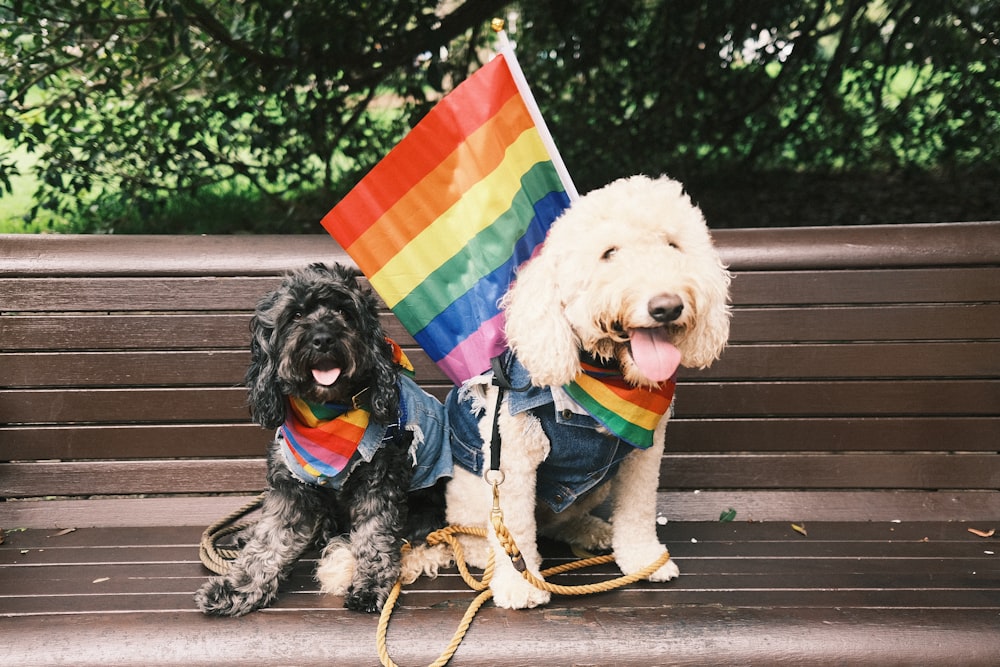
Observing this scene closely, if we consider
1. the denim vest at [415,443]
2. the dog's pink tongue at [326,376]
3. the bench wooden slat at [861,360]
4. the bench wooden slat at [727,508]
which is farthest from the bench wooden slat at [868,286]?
the dog's pink tongue at [326,376]

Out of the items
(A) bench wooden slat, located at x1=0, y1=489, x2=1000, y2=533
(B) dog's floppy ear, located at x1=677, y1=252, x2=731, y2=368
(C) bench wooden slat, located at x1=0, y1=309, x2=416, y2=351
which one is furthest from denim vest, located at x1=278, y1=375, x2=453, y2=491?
(B) dog's floppy ear, located at x1=677, y1=252, x2=731, y2=368

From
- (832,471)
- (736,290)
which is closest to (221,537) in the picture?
(736,290)

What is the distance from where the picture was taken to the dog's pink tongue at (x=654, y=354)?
1999 millimetres

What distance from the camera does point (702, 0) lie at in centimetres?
506

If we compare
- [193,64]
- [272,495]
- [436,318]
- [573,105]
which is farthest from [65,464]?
[573,105]

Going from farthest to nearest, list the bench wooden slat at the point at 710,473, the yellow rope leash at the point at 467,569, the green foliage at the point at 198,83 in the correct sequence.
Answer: the green foliage at the point at 198,83 < the bench wooden slat at the point at 710,473 < the yellow rope leash at the point at 467,569

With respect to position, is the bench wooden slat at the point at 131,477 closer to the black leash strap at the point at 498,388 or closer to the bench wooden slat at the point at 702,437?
the bench wooden slat at the point at 702,437

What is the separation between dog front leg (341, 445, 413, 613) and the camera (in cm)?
233

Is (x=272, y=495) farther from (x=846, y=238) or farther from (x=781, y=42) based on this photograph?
(x=781, y=42)

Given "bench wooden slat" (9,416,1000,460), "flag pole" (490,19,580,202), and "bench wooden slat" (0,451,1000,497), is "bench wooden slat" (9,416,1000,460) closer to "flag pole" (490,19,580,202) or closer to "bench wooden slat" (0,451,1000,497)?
"bench wooden slat" (0,451,1000,497)

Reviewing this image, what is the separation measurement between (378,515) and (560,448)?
585mm

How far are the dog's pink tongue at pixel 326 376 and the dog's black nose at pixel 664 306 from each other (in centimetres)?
92

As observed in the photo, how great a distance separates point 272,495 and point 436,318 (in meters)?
0.74

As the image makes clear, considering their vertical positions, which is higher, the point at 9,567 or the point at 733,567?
the point at 733,567
